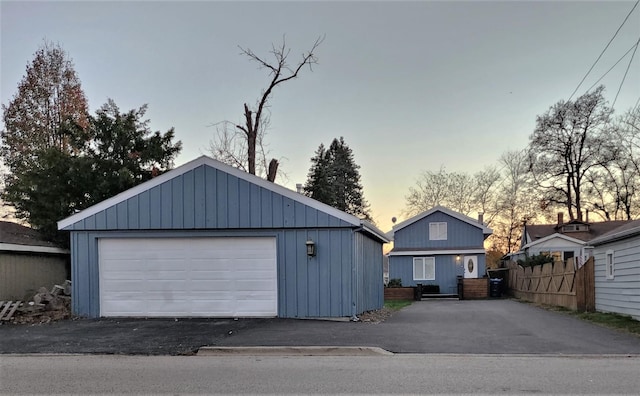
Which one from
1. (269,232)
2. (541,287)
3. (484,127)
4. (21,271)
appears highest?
(484,127)

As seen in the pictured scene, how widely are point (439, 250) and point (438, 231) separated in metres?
1.23

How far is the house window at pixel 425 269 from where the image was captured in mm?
33344

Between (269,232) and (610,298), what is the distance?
10.1 metres

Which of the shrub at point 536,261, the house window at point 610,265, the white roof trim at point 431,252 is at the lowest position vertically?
the shrub at point 536,261

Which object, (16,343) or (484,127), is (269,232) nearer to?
(16,343)

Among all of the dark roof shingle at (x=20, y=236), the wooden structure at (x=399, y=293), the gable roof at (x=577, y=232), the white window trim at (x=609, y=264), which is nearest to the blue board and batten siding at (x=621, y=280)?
the white window trim at (x=609, y=264)

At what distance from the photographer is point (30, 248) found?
54.7ft

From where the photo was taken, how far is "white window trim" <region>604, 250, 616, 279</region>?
1620 centimetres

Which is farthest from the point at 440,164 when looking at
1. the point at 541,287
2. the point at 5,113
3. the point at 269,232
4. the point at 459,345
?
the point at 459,345

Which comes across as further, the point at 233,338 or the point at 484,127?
the point at 484,127

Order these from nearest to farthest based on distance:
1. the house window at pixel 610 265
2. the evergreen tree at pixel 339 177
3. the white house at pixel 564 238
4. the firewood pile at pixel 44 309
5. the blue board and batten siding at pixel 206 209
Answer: the firewood pile at pixel 44 309 < the blue board and batten siding at pixel 206 209 < the house window at pixel 610 265 < the white house at pixel 564 238 < the evergreen tree at pixel 339 177

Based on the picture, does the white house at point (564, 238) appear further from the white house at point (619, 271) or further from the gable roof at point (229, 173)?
the gable roof at point (229, 173)

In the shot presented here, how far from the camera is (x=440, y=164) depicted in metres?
52.0

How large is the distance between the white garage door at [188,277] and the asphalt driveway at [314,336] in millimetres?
634
